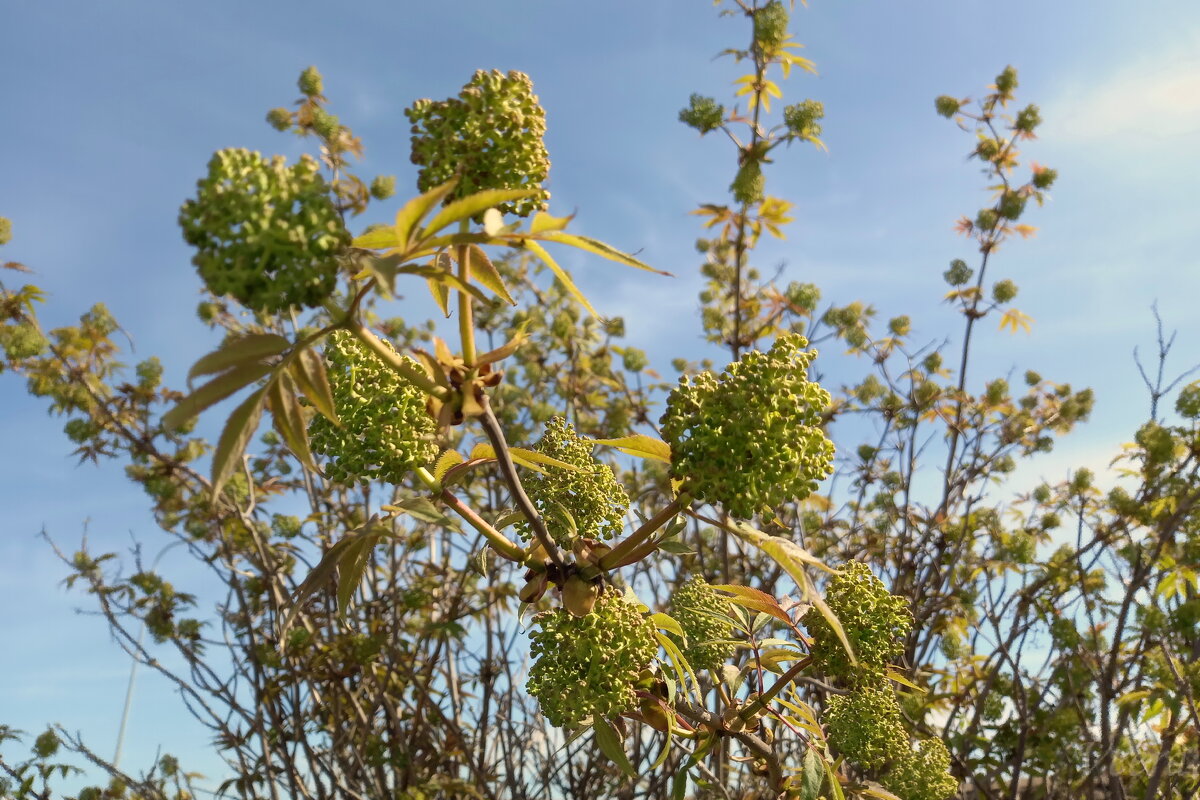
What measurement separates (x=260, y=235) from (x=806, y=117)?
308cm

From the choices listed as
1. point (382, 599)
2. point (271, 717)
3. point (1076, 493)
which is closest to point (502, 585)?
point (382, 599)

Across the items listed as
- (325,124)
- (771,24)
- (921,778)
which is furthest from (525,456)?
(325,124)

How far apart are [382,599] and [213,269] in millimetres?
2951

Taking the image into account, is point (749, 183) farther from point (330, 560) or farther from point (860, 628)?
point (330, 560)

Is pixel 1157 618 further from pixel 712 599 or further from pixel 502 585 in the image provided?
pixel 502 585

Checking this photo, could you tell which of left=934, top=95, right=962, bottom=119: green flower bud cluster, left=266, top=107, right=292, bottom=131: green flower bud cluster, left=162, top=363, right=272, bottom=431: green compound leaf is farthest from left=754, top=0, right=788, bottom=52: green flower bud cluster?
left=162, top=363, right=272, bottom=431: green compound leaf

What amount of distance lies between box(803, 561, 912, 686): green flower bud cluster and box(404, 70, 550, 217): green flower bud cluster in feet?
3.37

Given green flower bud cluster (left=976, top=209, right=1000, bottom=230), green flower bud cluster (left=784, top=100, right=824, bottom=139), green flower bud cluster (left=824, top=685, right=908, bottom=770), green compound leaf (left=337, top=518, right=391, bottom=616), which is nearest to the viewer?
green compound leaf (left=337, top=518, right=391, bottom=616)

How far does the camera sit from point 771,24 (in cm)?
352

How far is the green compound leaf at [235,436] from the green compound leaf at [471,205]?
233mm

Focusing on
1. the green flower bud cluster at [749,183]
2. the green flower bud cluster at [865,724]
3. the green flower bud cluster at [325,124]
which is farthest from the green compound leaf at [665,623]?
the green flower bud cluster at [325,124]

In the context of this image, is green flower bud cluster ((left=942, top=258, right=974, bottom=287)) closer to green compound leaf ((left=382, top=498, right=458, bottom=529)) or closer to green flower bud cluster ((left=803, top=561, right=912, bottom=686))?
green flower bud cluster ((left=803, top=561, right=912, bottom=686))

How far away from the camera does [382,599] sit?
352 centimetres

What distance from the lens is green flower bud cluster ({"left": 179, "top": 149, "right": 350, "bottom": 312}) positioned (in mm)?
792
